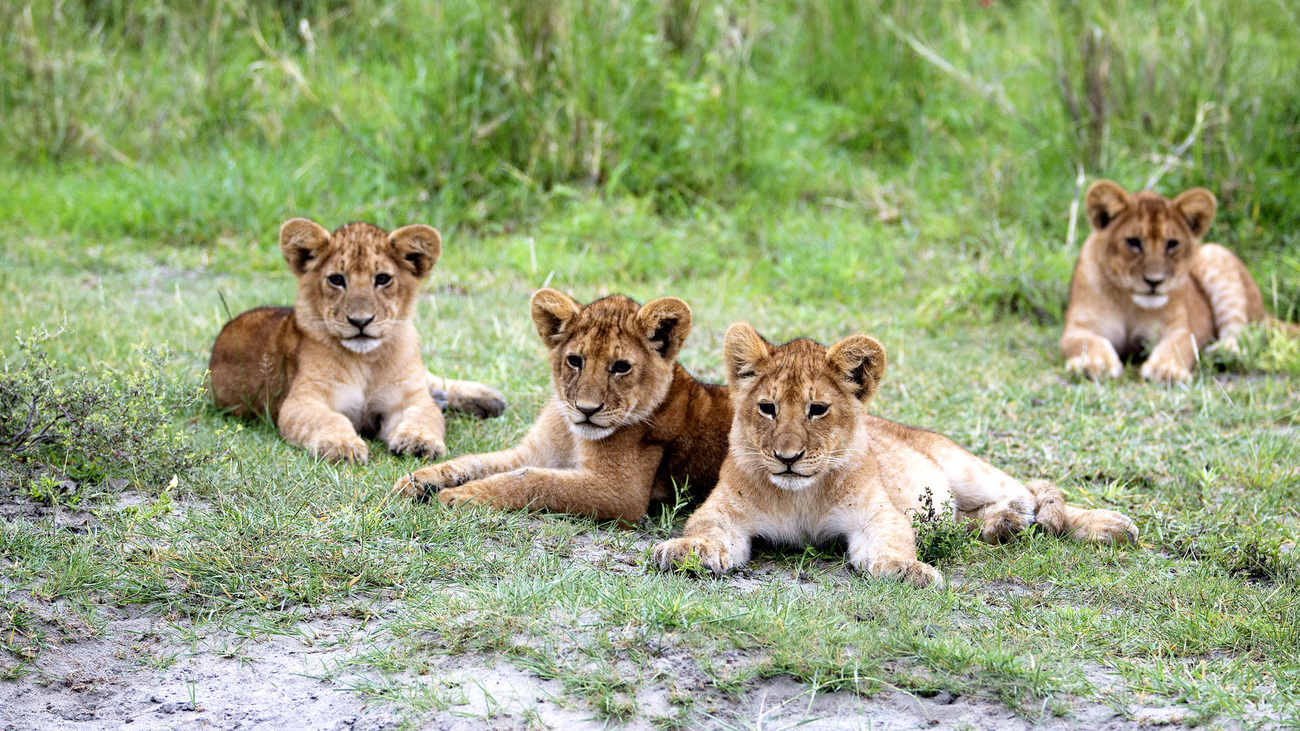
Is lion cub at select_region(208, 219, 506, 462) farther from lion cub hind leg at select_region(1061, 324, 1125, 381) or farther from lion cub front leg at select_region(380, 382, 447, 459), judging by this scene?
lion cub hind leg at select_region(1061, 324, 1125, 381)

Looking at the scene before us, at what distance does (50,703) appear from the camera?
294 centimetres

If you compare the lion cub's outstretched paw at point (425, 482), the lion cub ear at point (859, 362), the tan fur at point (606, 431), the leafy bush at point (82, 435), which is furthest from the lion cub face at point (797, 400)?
the leafy bush at point (82, 435)

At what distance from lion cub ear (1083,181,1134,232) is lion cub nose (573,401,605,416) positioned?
3964 mm

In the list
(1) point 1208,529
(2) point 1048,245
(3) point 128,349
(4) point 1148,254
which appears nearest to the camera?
(1) point 1208,529

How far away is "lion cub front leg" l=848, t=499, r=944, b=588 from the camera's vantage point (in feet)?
11.9

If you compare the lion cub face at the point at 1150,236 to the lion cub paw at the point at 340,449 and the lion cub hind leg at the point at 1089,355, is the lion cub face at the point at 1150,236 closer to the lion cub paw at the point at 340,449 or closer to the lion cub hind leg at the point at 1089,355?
the lion cub hind leg at the point at 1089,355

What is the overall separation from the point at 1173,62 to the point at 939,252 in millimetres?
2388

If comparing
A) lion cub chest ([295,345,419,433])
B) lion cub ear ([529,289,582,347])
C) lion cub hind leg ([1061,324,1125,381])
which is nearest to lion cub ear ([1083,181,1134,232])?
lion cub hind leg ([1061,324,1125,381])

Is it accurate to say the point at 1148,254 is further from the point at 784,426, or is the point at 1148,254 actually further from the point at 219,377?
the point at 219,377

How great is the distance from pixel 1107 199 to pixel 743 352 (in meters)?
3.89

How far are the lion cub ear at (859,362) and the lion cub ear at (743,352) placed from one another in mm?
226

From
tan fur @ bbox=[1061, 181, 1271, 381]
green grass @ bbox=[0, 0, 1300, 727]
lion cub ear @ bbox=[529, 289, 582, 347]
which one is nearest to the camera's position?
green grass @ bbox=[0, 0, 1300, 727]

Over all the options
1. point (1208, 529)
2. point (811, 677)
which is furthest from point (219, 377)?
point (1208, 529)

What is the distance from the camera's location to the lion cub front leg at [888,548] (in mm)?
3613
